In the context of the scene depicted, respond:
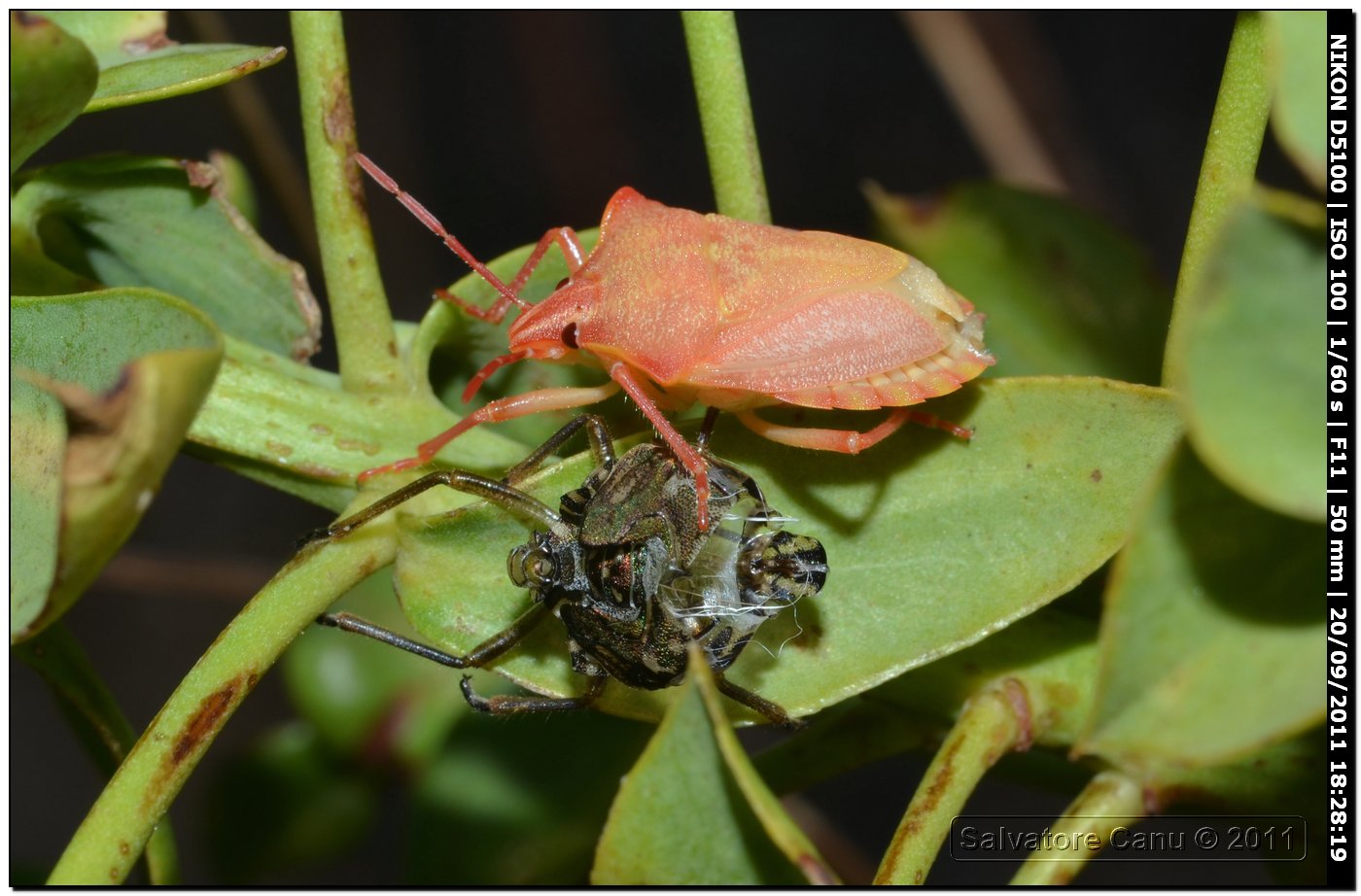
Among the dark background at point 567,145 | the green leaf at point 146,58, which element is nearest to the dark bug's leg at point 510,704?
the green leaf at point 146,58

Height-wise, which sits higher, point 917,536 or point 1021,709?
point 917,536

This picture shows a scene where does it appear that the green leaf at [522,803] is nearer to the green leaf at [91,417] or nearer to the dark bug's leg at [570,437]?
the dark bug's leg at [570,437]

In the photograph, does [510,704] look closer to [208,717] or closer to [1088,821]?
[208,717]

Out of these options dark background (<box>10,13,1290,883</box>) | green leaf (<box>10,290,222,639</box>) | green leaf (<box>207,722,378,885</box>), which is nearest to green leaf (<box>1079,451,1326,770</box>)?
green leaf (<box>10,290,222,639</box>)

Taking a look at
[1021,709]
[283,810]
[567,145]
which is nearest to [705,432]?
[1021,709]

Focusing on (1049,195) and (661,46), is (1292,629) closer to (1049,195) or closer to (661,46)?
(1049,195)

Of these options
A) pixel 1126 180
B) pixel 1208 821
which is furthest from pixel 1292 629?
pixel 1126 180
